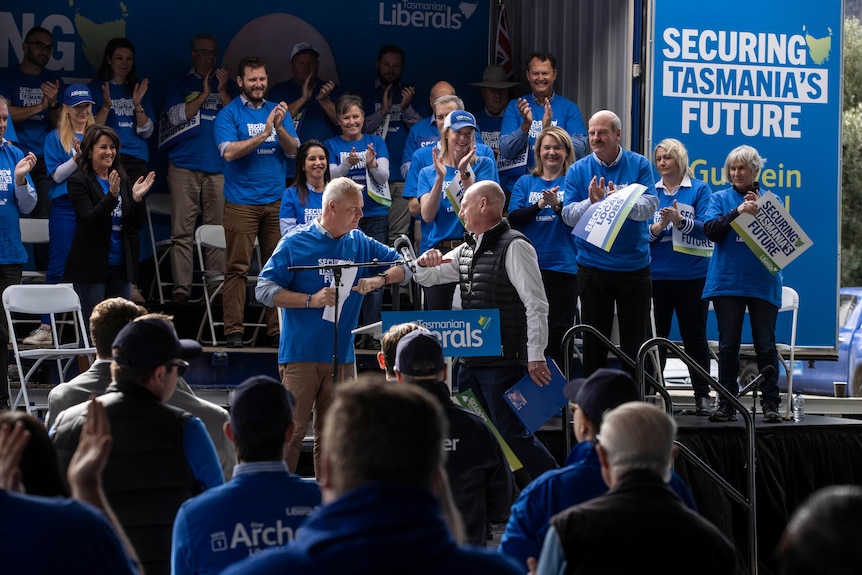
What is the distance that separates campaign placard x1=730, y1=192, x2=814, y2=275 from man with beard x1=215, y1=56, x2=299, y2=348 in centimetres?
372

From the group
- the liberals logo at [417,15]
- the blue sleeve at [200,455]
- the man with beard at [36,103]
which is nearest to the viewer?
the blue sleeve at [200,455]

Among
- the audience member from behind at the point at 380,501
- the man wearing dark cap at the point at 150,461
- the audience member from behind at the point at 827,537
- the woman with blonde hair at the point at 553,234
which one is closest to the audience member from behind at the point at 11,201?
the woman with blonde hair at the point at 553,234

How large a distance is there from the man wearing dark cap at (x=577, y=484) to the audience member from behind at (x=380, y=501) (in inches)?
60.5

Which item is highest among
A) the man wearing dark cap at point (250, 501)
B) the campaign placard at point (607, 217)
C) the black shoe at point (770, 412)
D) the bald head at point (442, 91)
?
the bald head at point (442, 91)

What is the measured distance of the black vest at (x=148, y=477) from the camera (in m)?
3.59

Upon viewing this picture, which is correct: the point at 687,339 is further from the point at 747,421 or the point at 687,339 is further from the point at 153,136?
the point at 153,136

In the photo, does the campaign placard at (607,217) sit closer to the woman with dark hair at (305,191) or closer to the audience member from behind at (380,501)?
the woman with dark hair at (305,191)

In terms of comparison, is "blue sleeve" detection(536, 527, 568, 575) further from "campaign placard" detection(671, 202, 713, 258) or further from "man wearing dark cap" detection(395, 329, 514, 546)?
"campaign placard" detection(671, 202, 713, 258)

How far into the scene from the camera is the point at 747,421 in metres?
7.42

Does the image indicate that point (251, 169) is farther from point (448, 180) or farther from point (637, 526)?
point (637, 526)

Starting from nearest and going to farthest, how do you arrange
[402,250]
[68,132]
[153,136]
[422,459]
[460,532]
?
[422,459]
[460,532]
[402,250]
[68,132]
[153,136]

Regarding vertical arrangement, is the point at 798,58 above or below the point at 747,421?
above

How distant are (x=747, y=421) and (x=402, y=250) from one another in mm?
2464

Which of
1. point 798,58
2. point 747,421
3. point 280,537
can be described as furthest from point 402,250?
point 798,58
